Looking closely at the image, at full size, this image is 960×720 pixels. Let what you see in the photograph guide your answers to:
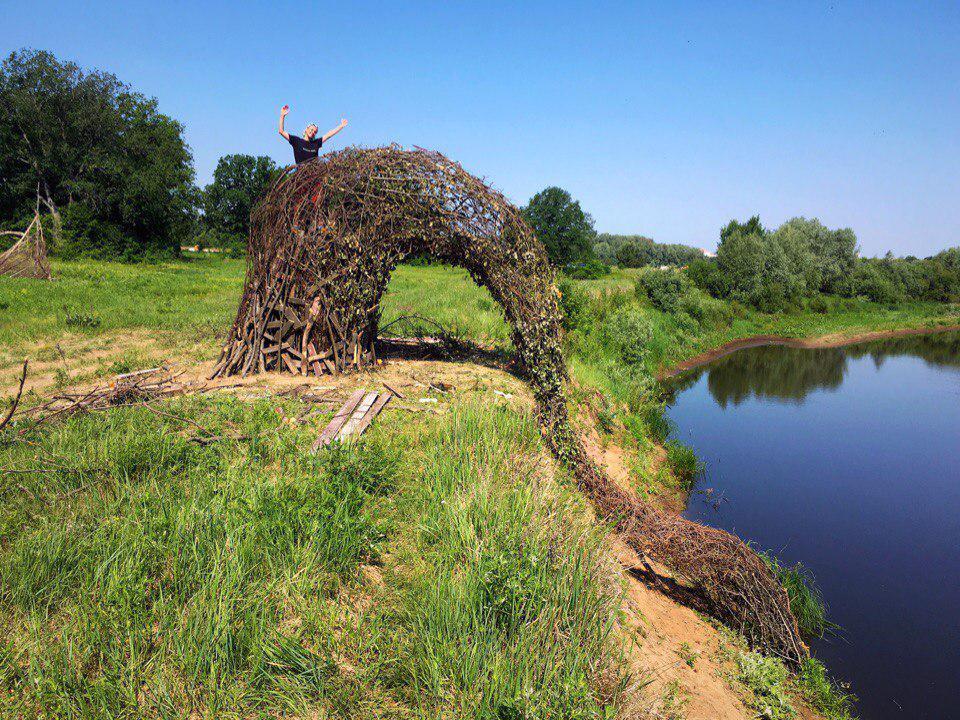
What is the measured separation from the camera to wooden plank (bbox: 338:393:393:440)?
215 inches

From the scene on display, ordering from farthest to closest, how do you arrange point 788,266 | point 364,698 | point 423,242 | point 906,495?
point 788,266 < point 906,495 < point 423,242 < point 364,698

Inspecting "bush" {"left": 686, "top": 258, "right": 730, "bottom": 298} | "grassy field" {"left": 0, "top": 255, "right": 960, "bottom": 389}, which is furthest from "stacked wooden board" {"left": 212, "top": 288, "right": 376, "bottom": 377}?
"bush" {"left": 686, "top": 258, "right": 730, "bottom": 298}

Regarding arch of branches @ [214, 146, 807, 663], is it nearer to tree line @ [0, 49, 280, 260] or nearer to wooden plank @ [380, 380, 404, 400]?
wooden plank @ [380, 380, 404, 400]

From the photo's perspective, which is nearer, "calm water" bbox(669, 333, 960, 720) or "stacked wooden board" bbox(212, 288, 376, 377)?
"calm water" bbox(669, 333, 960, 720)

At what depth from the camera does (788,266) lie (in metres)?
35.3

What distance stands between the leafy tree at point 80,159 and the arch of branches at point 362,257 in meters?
31.4

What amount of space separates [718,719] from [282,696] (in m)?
3.32

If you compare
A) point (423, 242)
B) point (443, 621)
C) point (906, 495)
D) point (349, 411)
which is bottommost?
point (906, 495)

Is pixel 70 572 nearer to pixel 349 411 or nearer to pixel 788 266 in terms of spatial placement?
pixel 349 411

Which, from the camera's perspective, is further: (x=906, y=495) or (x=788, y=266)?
(x=788, y=266)

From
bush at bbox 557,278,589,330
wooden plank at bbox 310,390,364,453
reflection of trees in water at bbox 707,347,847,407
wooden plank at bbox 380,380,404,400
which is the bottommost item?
reflection of trees in water at bbox 707,347,847,407

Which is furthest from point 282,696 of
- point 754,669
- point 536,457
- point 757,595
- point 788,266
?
point 788,266

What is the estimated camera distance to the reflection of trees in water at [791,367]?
17469 millimetres

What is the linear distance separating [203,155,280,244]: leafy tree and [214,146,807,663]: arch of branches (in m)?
64.3
